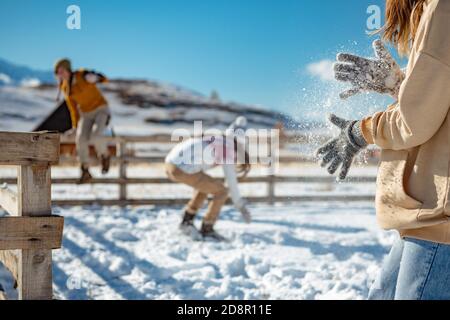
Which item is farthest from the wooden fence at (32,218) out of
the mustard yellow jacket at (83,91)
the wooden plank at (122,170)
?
the wooden plank at (122,170)

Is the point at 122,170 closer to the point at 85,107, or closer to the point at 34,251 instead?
the point at 85,107

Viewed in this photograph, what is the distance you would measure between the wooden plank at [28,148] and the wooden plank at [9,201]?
0.28 meters

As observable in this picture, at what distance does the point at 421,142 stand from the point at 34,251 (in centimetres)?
170

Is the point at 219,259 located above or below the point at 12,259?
below

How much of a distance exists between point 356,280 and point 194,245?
1.98 m

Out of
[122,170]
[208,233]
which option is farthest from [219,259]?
[122,170]

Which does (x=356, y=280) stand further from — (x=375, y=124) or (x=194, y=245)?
(x=375, y=124)

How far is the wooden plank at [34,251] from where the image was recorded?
245cm

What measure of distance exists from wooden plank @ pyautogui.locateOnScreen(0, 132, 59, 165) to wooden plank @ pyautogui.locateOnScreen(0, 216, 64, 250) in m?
0.25

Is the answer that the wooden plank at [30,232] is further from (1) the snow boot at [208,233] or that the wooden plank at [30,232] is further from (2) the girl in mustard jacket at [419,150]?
(1) the snow boot at [208,233]

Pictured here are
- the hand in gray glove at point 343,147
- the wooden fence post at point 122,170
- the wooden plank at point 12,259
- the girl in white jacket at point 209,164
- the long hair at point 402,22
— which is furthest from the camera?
the wooden fence post at point 122,170

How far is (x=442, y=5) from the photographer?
165 centimetres

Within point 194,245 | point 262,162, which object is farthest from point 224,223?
point 262,162

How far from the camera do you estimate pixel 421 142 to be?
1.77 m
